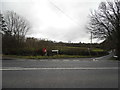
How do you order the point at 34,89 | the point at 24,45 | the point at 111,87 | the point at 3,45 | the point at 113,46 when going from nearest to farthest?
the point at 34,89 < the point at 111,87 < the point at 113,46 < the point at 3,45 < the point at 24,45

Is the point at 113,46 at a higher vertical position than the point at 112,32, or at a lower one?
lower

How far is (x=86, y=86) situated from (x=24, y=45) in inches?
899

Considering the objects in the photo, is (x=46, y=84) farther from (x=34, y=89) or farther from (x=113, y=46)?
(x=113, y=46)

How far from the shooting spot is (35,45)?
27.2 meters

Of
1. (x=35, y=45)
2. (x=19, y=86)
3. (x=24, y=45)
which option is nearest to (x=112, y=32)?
(x=35, y=45)

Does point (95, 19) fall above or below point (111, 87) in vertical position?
above

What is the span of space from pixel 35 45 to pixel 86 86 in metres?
23.1

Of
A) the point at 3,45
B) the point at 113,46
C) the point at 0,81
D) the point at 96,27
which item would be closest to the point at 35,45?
the point at 3,45

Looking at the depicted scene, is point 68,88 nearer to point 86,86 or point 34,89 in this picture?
point 86,86

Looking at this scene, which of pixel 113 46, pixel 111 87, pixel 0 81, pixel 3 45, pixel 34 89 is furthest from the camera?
pixel 3 45

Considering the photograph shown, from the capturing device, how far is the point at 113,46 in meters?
22.2

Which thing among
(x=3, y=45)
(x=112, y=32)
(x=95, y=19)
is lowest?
(x=3, y=45)

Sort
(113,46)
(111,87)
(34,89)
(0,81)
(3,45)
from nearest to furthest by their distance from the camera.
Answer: (34,89) < (111,87) < (0,81) < (113,46) < (3,45)

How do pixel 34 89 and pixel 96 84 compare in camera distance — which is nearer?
pixel 34 89
